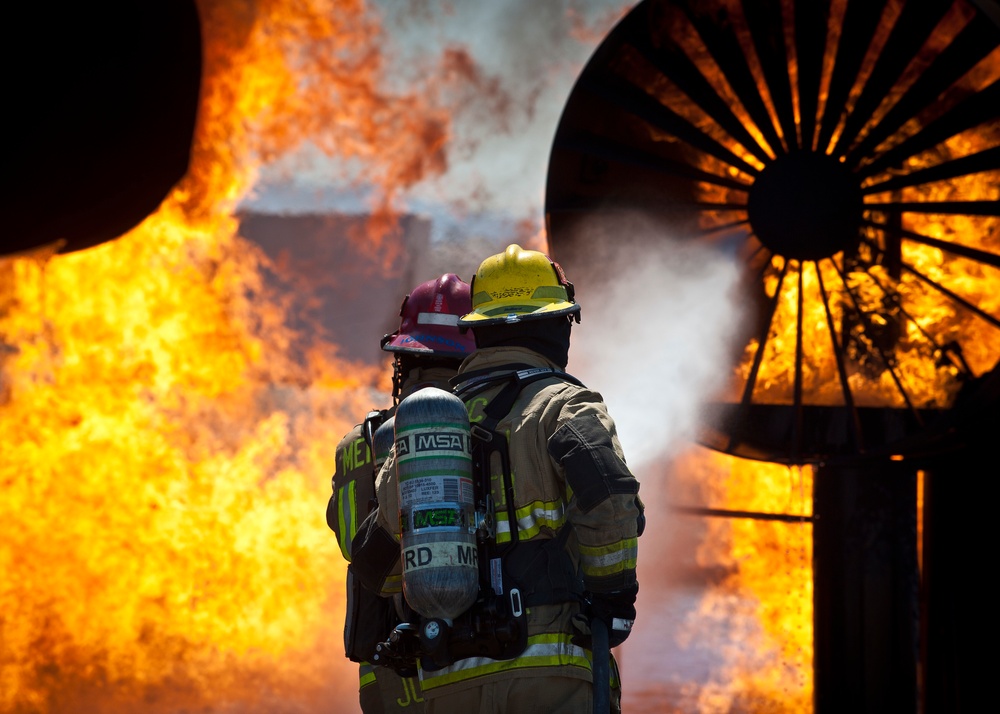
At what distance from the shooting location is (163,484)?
24.8 feet

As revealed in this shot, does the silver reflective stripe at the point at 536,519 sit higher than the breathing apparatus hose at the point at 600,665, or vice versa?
the silver reflective stripe at the point at 536,519

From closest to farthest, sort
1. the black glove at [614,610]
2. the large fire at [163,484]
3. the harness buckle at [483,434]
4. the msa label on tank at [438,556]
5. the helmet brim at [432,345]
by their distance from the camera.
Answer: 1. the msa label on tank at [438,556]
2. the black glove at [614,610]
3. the harness buckle at [483,434]
4. the helmet brim at [432,345]
5. the large fire at [163,484]

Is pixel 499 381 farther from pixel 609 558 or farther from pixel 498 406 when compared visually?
pixel 609 558

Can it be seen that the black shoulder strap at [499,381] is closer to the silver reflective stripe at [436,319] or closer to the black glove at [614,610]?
the black glove at [614,610]

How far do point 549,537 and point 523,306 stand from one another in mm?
694

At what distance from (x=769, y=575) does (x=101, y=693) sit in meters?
4.86

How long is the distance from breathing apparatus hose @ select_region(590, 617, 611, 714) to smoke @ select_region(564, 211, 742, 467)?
2.96 meters

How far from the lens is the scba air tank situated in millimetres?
2568

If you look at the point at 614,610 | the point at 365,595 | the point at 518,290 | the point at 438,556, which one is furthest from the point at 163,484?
the point at 614,610

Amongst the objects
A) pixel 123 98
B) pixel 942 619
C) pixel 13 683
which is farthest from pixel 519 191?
pixel 13 683

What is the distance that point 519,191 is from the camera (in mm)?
7109

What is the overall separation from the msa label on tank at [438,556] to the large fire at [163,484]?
5018 mm

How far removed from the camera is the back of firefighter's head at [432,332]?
383 centimetres

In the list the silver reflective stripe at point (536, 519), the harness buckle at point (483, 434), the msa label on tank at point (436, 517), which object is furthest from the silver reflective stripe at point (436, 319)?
the msa label on tank at point (436, 517)
